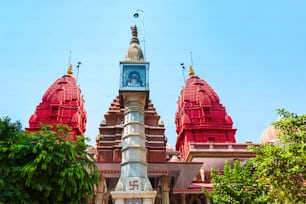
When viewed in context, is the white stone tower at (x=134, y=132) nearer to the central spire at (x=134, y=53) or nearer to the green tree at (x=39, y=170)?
the central spire at (x=134, y=53)

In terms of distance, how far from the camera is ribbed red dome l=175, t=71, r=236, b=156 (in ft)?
Result: 95.7

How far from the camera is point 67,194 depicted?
9.27 metres

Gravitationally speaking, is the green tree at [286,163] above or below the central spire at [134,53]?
below

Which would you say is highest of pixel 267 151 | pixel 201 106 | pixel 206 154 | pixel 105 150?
pixel 201 106

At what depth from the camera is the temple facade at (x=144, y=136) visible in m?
9.97

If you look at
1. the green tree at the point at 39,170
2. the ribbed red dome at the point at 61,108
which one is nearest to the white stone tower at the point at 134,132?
the green tree at the point at 39,170

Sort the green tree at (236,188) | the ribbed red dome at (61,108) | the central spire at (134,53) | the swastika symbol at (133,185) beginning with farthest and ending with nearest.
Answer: the ribbed red dome at (61,108) → the green tree at (236,188) → the central spire at (134,53) → the swastika symbol at (133,185)

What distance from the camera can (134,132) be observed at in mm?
10336

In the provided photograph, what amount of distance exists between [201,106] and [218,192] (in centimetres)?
1856

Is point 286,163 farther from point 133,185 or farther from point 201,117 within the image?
point 201,117

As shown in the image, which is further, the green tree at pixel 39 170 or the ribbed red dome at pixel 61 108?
the ribbed red dome at pixel 61 108

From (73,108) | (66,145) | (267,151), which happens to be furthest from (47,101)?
(267,151)

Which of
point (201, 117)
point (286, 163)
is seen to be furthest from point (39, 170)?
→ point (201, 117)

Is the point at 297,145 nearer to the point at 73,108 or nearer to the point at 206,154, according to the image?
the point at 206,154
